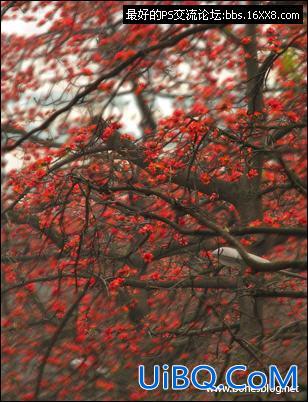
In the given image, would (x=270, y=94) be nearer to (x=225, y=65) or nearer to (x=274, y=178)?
(x=225, y=65)

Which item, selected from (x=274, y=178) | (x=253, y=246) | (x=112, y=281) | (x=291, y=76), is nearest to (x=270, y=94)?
(x=291, y=76)

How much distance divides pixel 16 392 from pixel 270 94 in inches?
230

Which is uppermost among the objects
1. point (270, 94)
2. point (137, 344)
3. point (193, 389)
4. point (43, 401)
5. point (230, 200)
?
point (270, 94)

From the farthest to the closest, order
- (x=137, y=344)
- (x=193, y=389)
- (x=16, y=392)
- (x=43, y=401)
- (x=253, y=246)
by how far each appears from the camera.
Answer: (x=137, y=344), (x=253, y=246), (x=193, y=389), (x=16, y=392), (x=43, y=401)

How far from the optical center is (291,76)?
918 centimetres

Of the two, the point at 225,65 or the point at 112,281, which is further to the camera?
the point at 225,65

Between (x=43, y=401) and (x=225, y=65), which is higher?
(x=225, y=65)

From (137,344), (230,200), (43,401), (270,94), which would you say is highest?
(270,94)

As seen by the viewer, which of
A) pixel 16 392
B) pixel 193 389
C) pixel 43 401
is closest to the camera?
A: pixel 43 401

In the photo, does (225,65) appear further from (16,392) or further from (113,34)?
(16,392)

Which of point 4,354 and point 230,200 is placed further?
point 230,200

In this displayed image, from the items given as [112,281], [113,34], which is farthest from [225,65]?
[112,281]

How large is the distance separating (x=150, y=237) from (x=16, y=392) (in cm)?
297

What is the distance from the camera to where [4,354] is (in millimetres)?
7875
